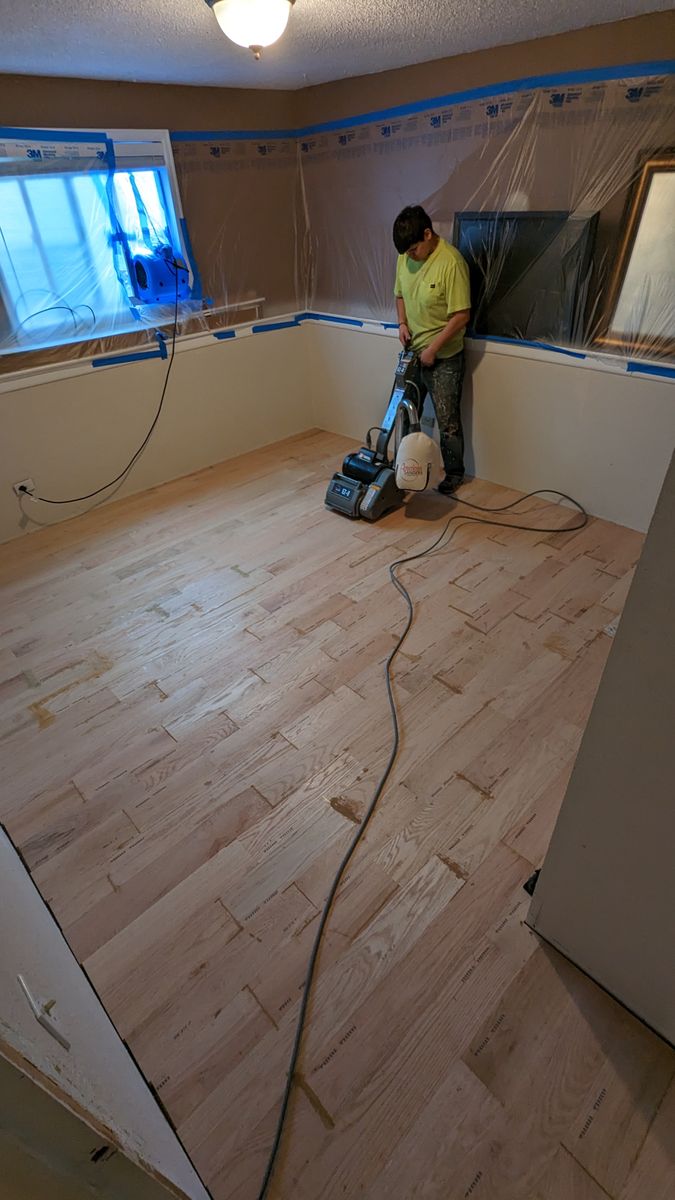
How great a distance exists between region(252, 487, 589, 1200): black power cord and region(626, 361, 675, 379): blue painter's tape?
70cm

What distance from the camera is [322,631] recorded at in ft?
7.82

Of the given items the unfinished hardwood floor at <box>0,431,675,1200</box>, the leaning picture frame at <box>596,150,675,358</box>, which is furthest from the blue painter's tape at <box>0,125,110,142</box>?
the leaning picture frame at <box>596,150,675,358</box>

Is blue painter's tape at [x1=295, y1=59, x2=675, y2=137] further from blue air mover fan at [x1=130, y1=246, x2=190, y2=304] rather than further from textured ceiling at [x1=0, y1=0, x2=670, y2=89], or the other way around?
blue air mover fan at [x1=130, y1=246, x2=190, y2=304]

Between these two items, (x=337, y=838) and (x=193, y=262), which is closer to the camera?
(x=337, y=838)

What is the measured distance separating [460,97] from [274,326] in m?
1.61

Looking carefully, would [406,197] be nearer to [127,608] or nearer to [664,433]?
[664,433]

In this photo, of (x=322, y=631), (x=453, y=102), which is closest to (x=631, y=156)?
(x=453, y=102)

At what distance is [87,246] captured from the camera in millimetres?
2914

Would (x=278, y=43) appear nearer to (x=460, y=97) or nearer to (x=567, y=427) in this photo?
(x=460, y=97)

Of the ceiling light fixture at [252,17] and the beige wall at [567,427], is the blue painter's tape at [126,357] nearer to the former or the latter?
the beige wall at [567,427]

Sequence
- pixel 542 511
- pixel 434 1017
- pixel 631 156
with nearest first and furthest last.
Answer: pixel 434 1017
pixel 631 156
pixel 542 511

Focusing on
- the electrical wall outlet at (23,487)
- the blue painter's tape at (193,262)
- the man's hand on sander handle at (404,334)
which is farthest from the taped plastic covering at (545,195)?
the electrical wall outlet at (23,487)

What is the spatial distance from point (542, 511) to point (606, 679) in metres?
2.38

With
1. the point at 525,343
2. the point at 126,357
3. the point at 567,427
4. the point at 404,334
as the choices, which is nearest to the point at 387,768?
the point at 567,427
